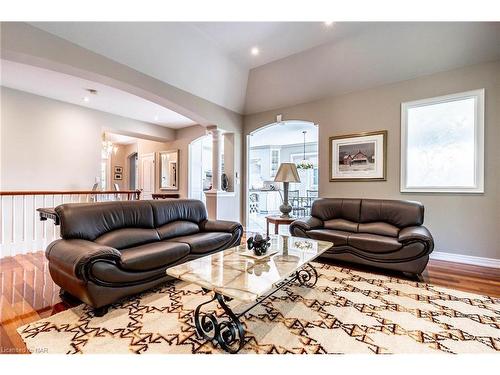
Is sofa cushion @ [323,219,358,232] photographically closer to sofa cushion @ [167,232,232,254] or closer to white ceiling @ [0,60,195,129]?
sofa cushion @ [167,232,232,254]

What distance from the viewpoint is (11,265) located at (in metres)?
3.26

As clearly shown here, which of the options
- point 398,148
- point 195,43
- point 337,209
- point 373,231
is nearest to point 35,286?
point 195,43

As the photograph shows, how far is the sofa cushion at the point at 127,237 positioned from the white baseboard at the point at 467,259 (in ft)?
13.7

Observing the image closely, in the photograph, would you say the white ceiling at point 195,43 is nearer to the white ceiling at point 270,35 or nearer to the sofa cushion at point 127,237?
the white ceiling at point 270,35

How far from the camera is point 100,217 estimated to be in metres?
2.68

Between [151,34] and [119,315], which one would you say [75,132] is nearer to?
[151,34]

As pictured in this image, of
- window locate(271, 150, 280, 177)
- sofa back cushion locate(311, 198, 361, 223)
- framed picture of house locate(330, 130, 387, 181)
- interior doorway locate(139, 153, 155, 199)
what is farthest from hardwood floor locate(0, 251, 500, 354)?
window locate(271, 150, 280, 177)

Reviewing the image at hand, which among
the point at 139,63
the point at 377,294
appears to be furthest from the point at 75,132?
the point at 377,294

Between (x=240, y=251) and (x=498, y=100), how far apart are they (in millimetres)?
4079

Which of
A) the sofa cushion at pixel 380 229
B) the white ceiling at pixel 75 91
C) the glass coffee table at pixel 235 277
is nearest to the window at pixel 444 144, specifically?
the sofa cushion at pixel 380 229

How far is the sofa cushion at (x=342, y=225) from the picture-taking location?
142 inches

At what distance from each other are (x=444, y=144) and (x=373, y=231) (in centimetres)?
184

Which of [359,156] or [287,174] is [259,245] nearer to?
[287,174]

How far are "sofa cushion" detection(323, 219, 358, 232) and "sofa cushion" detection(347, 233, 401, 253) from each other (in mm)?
361
